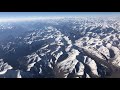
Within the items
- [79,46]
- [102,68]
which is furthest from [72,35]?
[102,68]

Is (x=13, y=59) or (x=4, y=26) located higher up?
(x=4, y=26)

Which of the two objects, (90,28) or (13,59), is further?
(90,28)
